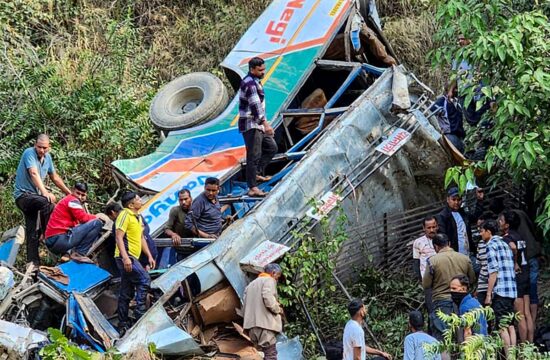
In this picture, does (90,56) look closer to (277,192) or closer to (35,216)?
(35,216)

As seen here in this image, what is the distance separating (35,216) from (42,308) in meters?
1.45

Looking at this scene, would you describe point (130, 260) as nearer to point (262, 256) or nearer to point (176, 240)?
point (176, 240)

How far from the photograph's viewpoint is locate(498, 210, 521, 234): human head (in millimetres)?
9164

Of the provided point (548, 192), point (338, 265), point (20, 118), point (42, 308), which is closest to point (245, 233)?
point (338, 265)

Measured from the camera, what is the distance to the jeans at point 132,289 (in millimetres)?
9219

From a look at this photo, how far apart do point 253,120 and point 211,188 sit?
33.9 inches

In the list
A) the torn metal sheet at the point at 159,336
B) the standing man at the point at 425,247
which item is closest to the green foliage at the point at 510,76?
the standing man at the point at 425,247

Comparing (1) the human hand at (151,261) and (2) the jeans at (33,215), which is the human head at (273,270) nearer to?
(1) the human hand at (151,261)

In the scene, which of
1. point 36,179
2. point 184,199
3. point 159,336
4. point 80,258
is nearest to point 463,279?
point 159,336

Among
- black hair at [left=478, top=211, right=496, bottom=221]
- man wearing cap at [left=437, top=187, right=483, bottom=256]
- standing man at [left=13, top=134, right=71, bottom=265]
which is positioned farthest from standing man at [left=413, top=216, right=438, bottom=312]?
standing man at [left=13, top=134, right=71, bottom=265]

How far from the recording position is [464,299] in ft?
27.5

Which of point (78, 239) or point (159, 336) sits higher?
point (78, 239)

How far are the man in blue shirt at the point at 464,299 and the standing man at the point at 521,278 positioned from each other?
32.7 inches

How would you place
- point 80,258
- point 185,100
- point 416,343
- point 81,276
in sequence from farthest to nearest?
point 185,100
point 80,258
point 81,276
point 416,343
